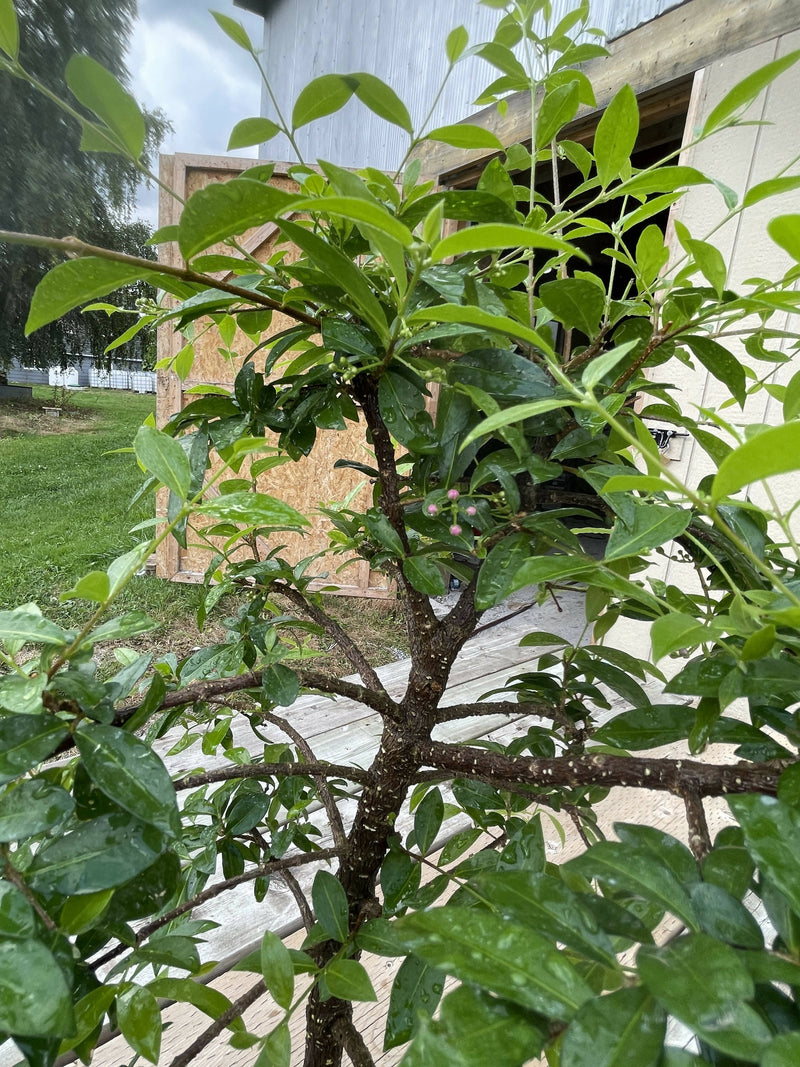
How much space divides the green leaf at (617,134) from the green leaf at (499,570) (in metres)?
0.17

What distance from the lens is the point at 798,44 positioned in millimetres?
997

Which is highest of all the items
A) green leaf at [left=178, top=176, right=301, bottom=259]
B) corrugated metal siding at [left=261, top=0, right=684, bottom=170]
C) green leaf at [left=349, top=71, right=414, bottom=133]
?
corrugated metal siding at [left=261, top=0, right=684, bottom=170]

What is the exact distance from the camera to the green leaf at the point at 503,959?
13cm

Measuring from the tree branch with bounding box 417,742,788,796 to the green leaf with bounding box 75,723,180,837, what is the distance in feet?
0.46

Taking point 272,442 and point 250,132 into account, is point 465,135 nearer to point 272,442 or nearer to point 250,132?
point 250,132

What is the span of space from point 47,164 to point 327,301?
1959mm

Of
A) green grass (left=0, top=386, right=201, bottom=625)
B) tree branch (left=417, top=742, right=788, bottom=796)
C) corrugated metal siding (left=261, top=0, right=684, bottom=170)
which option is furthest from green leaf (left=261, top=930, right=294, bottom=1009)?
corrugated metal siding (left=261, top=0, right=684, bottom=170)

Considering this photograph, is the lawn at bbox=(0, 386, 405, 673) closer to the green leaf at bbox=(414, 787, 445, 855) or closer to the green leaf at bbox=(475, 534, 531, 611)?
the green leaf at bbox=(414, 787, 445, 855)

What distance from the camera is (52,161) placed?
1.66 meters

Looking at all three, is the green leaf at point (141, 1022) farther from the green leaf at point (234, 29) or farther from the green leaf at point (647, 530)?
the green leaf at point (234, 29)

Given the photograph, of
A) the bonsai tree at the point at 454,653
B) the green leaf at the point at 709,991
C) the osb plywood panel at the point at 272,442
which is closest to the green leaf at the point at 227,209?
the bonsai tree at the point at 454,653

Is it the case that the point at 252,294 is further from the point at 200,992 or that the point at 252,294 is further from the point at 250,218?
the point at 200,992

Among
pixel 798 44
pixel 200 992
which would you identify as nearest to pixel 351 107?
pixel 798 44

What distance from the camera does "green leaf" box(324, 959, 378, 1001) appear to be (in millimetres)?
244
